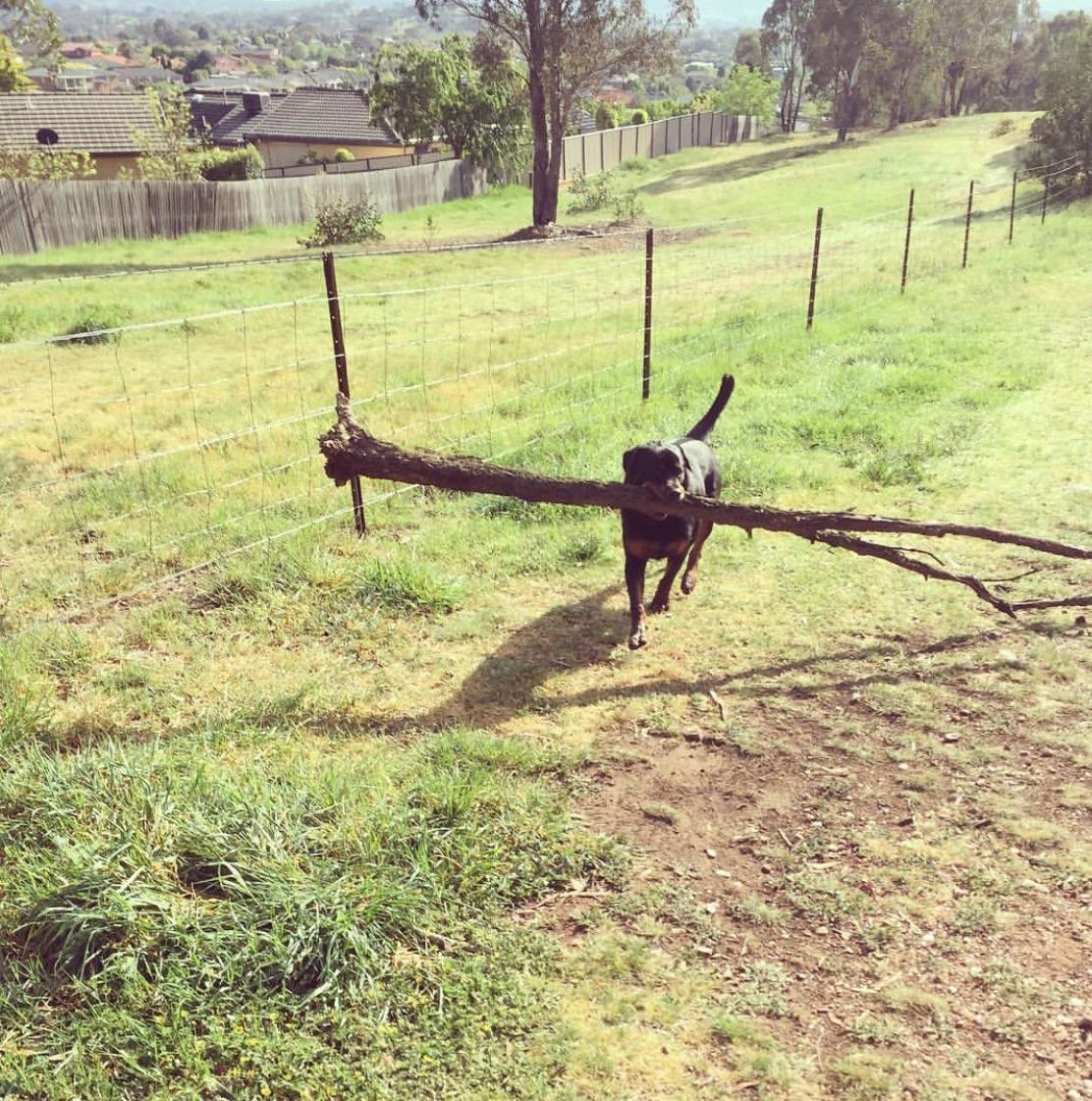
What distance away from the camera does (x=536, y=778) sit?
3.69 meters

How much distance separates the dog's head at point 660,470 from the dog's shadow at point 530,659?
95cm

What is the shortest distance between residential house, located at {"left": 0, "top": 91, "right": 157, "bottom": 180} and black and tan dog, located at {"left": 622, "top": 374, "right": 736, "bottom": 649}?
133 feet

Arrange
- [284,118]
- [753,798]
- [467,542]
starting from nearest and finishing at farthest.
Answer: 1. [753,798]
2. [467,542]
3. [284,118]

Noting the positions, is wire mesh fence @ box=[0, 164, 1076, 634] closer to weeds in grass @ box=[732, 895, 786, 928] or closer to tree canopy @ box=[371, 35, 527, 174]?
weeds in grass @ box=[732, 895, 786, 928]

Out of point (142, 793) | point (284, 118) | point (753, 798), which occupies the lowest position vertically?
point (753, 798)

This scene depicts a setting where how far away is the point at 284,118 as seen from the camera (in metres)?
52.9

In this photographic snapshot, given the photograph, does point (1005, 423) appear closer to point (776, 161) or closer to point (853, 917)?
point (853, 917)

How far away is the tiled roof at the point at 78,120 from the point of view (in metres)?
39.3

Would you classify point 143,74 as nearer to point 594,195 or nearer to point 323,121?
point 323,121

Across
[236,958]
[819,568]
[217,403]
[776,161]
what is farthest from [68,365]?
[776,161]

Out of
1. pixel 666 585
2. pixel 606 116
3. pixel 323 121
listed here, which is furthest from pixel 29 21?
pixel 606 116

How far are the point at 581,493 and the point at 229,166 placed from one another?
122 feet

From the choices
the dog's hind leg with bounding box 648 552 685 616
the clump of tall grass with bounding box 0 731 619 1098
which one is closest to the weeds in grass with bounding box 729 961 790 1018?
the clump of tall grass with bounding box 0 731 619 1098

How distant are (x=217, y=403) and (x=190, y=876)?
24.6ft
